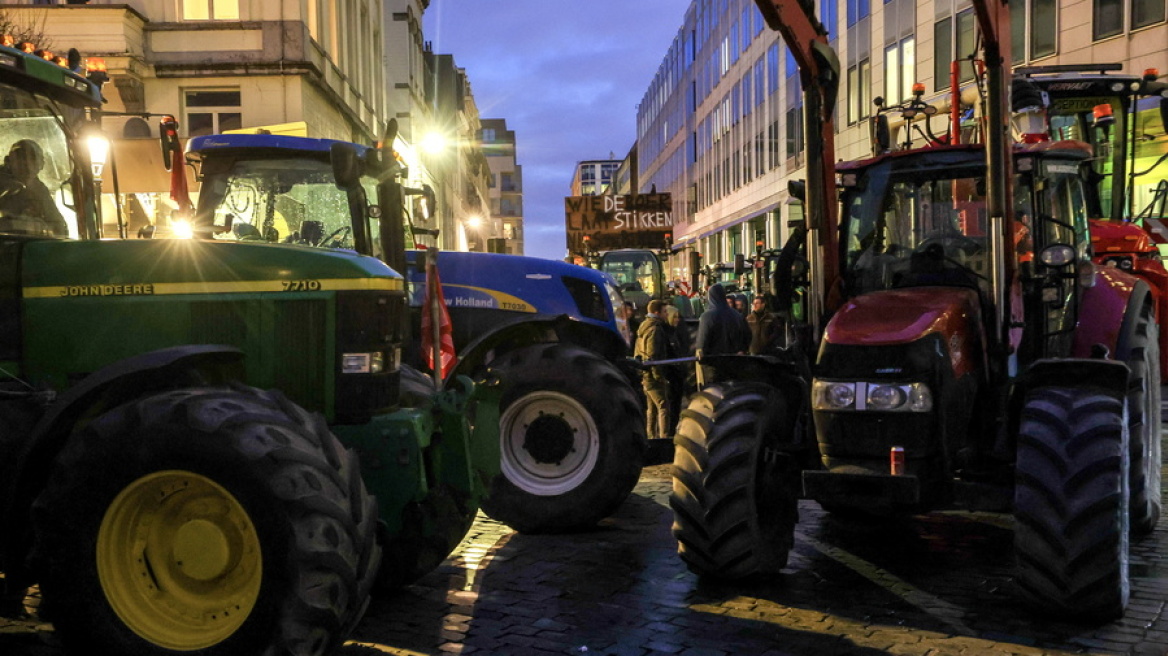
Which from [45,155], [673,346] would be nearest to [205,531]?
[45,155]

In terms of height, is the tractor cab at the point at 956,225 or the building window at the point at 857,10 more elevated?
the building window at the point at 857,10

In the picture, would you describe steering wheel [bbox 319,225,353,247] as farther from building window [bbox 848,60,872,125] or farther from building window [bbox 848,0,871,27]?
building window [bbox 848,0,871,27]

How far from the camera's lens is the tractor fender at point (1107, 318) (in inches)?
283

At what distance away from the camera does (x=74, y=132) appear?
6.55m

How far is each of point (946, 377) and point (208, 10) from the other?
22.2 meters

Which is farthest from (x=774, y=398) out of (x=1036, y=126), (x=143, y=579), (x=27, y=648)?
(x=1036, y=126)

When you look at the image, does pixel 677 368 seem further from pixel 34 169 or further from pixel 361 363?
pixel 34 169

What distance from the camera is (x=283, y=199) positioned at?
8359mm

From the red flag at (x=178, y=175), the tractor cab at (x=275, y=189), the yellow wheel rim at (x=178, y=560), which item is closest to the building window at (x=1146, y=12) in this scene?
the tractor cab at (x=275, y=189)

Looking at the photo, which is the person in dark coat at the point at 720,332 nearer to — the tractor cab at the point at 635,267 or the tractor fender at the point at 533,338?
the tractor fender at the point at 533,338

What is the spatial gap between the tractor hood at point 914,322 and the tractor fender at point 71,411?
343 centimetres

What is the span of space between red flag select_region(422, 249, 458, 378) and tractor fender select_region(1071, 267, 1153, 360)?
13.8ft

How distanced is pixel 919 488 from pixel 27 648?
4556 mm

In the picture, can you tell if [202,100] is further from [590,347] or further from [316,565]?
[316,565]
